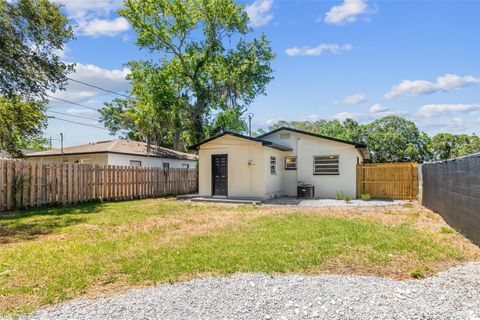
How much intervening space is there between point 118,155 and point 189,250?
16982 mm

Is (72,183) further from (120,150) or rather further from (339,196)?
(339,196)

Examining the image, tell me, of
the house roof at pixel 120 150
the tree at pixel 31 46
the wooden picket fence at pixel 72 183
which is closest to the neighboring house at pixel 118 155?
the house roof at pixel 120 150

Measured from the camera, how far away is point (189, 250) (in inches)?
216

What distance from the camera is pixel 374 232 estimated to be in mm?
6895

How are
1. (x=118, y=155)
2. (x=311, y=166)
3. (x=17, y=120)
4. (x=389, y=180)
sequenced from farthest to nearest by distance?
(x=118, y=155)
(x=17, y=120)
(x=311, y=166)
(x=389, y=180)

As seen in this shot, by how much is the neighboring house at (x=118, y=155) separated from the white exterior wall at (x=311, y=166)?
10378 millimetres

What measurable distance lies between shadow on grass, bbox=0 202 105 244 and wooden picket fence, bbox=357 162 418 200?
12370 mm

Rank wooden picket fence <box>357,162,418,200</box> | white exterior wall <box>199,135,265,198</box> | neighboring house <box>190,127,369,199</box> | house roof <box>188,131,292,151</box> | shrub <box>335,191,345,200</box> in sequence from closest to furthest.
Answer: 1. house roof <box>188,131,292,151</box>
2. white exterior wall <box>199,135,265,198</box>
3. neighboring house <box>190,127,369,199</box>
4. wooden picket fence <box>357,162,418,200</box>
5. shrub <box>335,191,345,200</box>

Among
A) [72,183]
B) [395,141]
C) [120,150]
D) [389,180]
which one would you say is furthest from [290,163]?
[395,141]

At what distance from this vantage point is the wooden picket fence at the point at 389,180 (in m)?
14.9

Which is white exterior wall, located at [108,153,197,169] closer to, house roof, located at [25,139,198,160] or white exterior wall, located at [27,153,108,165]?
house roof, located at [25,139,198,160]

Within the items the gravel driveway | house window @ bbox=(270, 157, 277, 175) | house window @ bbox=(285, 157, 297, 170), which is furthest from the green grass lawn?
house window @ bbox=(285, 157, 297, 170)

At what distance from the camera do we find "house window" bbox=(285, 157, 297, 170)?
54.5 ft

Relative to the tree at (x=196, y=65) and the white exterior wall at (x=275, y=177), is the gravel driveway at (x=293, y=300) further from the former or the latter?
the tree at (x=196, y=65)
